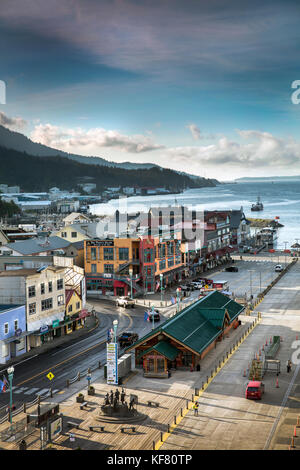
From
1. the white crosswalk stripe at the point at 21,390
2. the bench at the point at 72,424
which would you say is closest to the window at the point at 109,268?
the white crosswalk stripe at the point at 21,390

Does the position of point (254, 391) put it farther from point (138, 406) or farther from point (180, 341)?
point (180, 341)

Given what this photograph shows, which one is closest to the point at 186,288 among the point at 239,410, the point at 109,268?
the point at 109,268

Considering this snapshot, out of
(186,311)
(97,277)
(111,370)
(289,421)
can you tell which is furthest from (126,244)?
(289,421)

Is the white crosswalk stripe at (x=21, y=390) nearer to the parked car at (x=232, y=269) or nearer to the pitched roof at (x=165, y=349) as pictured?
the pitched roof at (x=165, y=349)

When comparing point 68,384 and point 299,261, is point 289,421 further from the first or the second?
point 299,261

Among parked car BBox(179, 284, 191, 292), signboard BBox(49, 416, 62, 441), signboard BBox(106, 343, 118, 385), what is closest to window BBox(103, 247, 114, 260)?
parked car BBox(179, 284, 191, 292)

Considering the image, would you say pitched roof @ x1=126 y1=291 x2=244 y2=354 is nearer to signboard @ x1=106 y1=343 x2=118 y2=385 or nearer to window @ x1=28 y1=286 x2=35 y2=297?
signboard @ x1=106 y1=343 x2=118 y2=385
